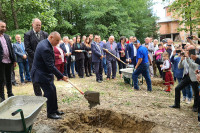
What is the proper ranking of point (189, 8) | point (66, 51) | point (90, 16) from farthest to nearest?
1. point (90, 16)
2. point (189, 8)
3. point (66, 51)

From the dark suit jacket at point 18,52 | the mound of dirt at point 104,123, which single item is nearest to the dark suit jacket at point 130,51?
the mound of dirt at point 104,123

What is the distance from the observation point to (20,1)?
11.0m

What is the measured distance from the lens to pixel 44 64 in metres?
3.85

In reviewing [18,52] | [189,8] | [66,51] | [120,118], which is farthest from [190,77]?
[189,8]

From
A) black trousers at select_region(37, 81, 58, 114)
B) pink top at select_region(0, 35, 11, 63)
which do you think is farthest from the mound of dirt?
pink top at select_region(0, 35, 11, 63)

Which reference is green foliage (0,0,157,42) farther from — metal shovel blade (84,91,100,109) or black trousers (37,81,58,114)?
metal shovel blade (84,91,100,109)

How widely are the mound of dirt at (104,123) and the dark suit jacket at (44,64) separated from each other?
113 cm

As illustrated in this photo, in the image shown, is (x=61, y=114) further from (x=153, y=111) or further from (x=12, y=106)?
(x=153, y=111)

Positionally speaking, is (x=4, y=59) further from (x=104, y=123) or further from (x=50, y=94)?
(x=104, y=123)

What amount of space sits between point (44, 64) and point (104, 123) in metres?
2.20

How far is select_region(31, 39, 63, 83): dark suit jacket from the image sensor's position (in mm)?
3727

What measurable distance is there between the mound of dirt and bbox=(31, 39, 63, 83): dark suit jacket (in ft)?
3.71

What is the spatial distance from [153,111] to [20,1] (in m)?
10.5

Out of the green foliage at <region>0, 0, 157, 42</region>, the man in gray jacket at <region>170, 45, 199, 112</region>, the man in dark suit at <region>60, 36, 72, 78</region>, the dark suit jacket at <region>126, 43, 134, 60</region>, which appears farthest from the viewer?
the green foliage at <region>0, 0, 157, 42</region>
